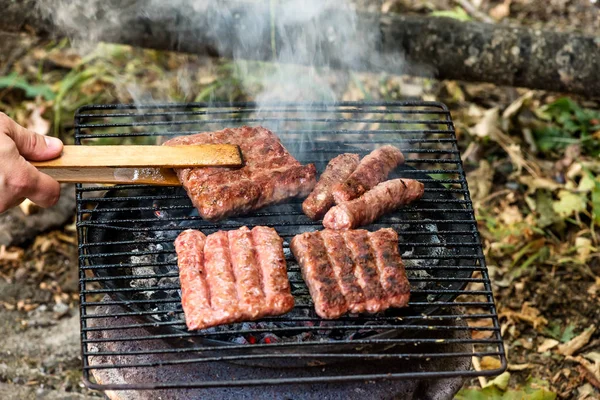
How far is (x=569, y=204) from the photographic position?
6.32m

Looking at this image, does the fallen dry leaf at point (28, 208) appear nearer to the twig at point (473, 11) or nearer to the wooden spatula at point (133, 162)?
the wooden spatula at point (133, 162)

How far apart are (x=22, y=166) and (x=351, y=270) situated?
1933mm

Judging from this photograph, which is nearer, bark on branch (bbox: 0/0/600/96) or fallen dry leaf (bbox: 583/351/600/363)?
fallen dry leaf (bbox: 583/351/600/363)

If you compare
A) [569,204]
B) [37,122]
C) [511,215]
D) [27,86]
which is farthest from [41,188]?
[569,204]

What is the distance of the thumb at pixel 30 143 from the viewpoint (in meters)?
3.66

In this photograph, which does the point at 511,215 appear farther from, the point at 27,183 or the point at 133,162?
the point at 27,183

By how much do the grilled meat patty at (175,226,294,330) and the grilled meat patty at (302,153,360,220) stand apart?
441 millimetres

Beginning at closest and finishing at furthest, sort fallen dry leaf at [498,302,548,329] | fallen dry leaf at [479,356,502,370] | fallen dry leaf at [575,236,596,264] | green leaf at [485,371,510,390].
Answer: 1. green leaf at [485,371,510,390]
2. fallen dry leaf at [479,356,502,370]
3. fallen dry leaf at [498,302,548,329]
4. fallen dry leaf at [575,236,596,264]

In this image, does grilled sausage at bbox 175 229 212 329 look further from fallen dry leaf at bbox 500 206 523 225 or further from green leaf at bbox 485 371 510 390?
fallen dry leaf at bbox 500 206 523 225

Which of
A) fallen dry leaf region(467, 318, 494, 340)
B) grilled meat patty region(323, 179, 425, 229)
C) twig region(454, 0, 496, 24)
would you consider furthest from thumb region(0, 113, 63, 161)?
twig region(454, 0, 496, 24)

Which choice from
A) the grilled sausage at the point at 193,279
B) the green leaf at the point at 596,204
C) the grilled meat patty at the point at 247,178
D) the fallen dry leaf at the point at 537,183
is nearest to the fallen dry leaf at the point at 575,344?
the green leaf at the point at 596,204

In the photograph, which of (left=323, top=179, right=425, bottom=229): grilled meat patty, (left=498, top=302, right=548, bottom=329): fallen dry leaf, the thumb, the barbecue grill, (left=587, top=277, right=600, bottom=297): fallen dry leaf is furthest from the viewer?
(left=587, top=277, right=600, bottom=297): fallen dry leaf

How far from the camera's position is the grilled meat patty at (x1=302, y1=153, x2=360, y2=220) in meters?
4.14

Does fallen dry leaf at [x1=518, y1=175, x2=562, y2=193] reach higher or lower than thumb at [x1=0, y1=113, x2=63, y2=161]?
lower
